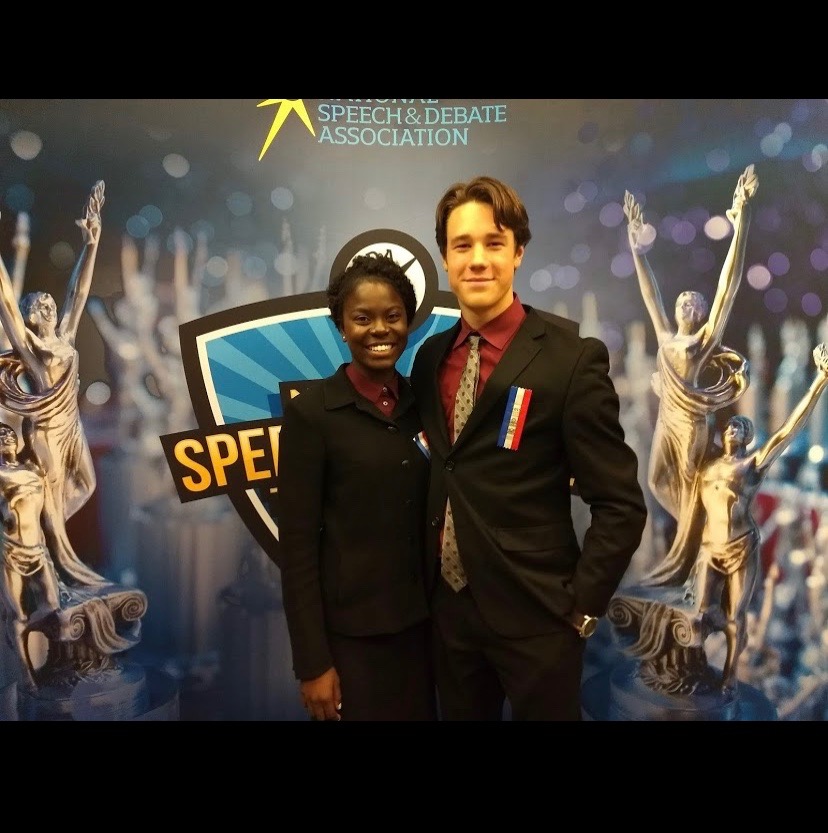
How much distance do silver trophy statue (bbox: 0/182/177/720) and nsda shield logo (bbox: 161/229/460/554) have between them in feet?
1.41

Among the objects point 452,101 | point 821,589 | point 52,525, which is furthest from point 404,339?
point 821,589

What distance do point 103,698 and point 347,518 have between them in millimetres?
1628

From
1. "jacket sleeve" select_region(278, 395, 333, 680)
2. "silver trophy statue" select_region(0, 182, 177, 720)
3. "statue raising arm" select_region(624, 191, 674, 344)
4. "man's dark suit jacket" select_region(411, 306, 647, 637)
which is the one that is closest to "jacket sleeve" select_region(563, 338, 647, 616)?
"man's dark suit jacket" select_region(411, 306, 647, 637)

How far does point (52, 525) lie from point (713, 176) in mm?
2905

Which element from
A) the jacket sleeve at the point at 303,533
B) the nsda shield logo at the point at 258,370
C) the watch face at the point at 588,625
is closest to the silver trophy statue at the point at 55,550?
the nsda shield logo at the point at 258,370

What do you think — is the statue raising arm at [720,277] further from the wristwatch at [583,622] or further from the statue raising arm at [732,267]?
the wristwatch at [583,622]

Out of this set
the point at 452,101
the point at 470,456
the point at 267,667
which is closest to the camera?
the point at 470,456

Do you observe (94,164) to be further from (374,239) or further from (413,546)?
(413,546)

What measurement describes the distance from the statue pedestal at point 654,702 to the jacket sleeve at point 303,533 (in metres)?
1.36

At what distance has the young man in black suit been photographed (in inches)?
63.6

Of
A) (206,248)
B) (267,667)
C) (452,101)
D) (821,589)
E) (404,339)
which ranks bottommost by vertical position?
(267,667)

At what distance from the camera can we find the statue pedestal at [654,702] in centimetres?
255

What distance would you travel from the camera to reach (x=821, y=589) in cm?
254

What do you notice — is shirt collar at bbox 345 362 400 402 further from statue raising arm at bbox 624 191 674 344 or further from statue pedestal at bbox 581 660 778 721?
statue pedestal at bbox 581 660 778 721
